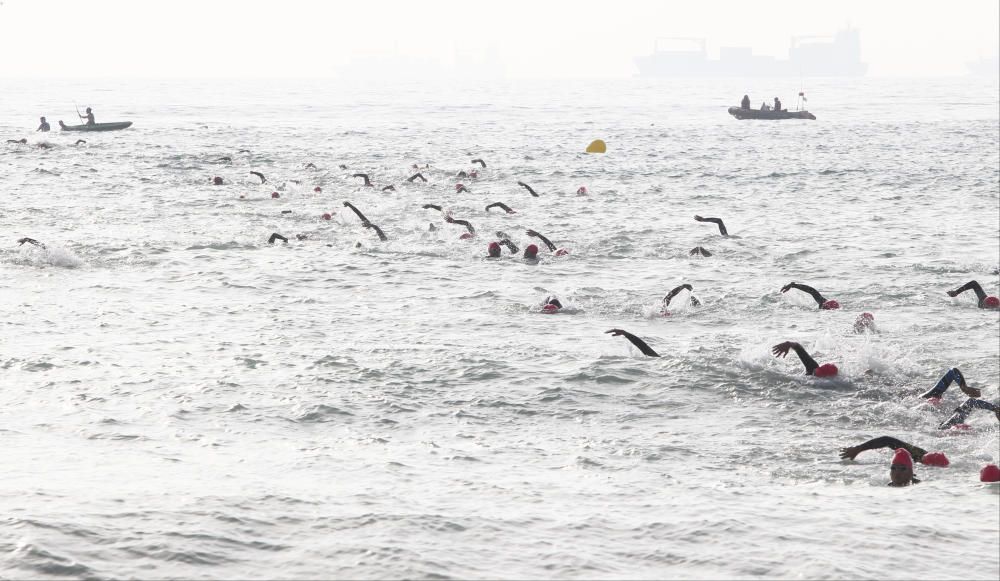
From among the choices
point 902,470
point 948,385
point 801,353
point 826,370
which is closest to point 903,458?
point 902,470

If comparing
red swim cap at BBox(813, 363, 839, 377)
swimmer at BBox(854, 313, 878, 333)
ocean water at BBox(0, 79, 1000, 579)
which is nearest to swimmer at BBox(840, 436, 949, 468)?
ocean water at BBox(0, 79, 1000, 579)

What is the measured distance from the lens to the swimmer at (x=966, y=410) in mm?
11617

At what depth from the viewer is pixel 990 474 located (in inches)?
386

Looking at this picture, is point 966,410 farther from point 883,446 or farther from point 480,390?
point 480,390

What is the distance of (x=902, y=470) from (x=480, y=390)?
5.17 meters

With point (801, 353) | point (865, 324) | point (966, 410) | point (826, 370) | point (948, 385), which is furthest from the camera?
point (865, 324)

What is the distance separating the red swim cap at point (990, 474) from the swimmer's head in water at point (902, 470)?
61cm

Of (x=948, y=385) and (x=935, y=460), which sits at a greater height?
(x=948, y=385)

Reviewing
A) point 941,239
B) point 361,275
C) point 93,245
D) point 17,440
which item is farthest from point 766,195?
point 17,440

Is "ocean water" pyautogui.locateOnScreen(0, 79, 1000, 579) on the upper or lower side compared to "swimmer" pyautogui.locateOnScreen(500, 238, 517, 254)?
lower

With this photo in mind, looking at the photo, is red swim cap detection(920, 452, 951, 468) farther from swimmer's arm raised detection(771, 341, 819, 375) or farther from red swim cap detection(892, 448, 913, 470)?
swimmer's arm raised detection(771, 341, 819, 375)

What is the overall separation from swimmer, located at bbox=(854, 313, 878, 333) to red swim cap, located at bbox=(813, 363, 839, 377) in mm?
2805

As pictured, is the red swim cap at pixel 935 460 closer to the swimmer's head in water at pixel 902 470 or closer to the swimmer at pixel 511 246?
the swimmer's head in water at pixel 902 470

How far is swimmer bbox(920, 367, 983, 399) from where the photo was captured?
38.9 ft
